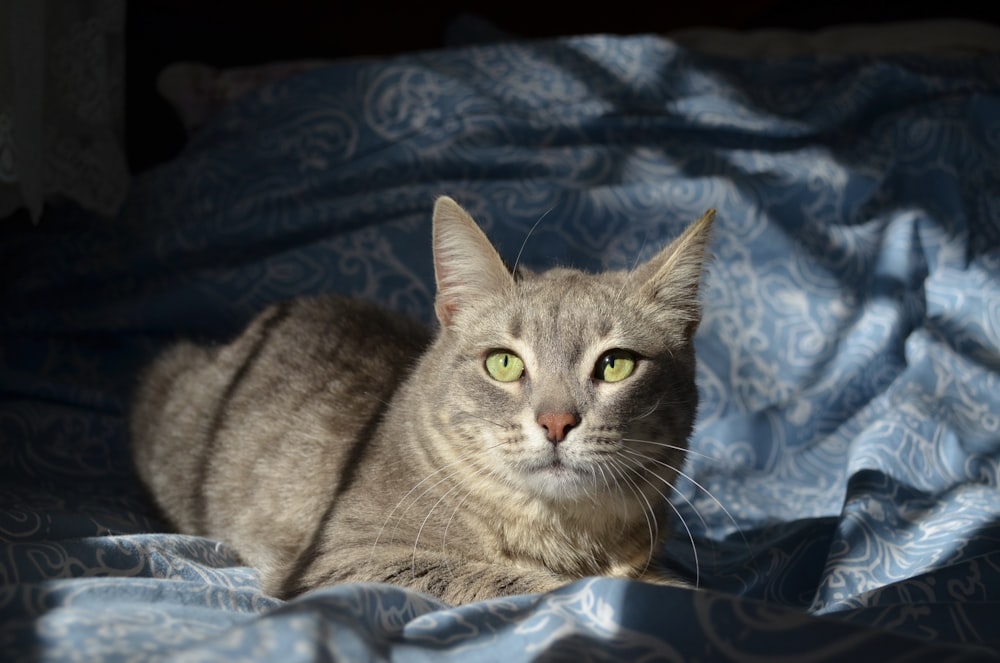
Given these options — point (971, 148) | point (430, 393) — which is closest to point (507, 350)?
point (430, 393)

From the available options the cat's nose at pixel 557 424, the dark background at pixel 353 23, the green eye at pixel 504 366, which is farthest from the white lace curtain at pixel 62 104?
the cat's nose at pixel 557 424

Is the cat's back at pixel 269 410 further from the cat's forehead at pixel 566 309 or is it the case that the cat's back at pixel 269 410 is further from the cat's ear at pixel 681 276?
the cat's ear at pixel 681 276

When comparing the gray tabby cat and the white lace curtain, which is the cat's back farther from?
the white lace curtain

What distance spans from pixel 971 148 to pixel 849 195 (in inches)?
18.4

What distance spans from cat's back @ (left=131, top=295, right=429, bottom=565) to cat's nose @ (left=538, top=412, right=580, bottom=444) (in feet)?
1.91

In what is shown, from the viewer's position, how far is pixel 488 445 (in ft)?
5.84

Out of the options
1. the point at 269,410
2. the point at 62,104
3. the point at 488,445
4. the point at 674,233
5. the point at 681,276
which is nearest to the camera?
the point at 488,445

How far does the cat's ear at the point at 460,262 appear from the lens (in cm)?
194

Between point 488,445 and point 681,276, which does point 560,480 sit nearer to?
point 488,445

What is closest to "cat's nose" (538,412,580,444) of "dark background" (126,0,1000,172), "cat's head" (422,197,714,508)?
"cat's head" (422,197,714,508)

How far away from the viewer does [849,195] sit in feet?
10.9

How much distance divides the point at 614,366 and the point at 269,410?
92 cm

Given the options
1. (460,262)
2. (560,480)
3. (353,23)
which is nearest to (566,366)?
(560,480)

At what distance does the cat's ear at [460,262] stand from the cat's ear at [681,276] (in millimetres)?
298
